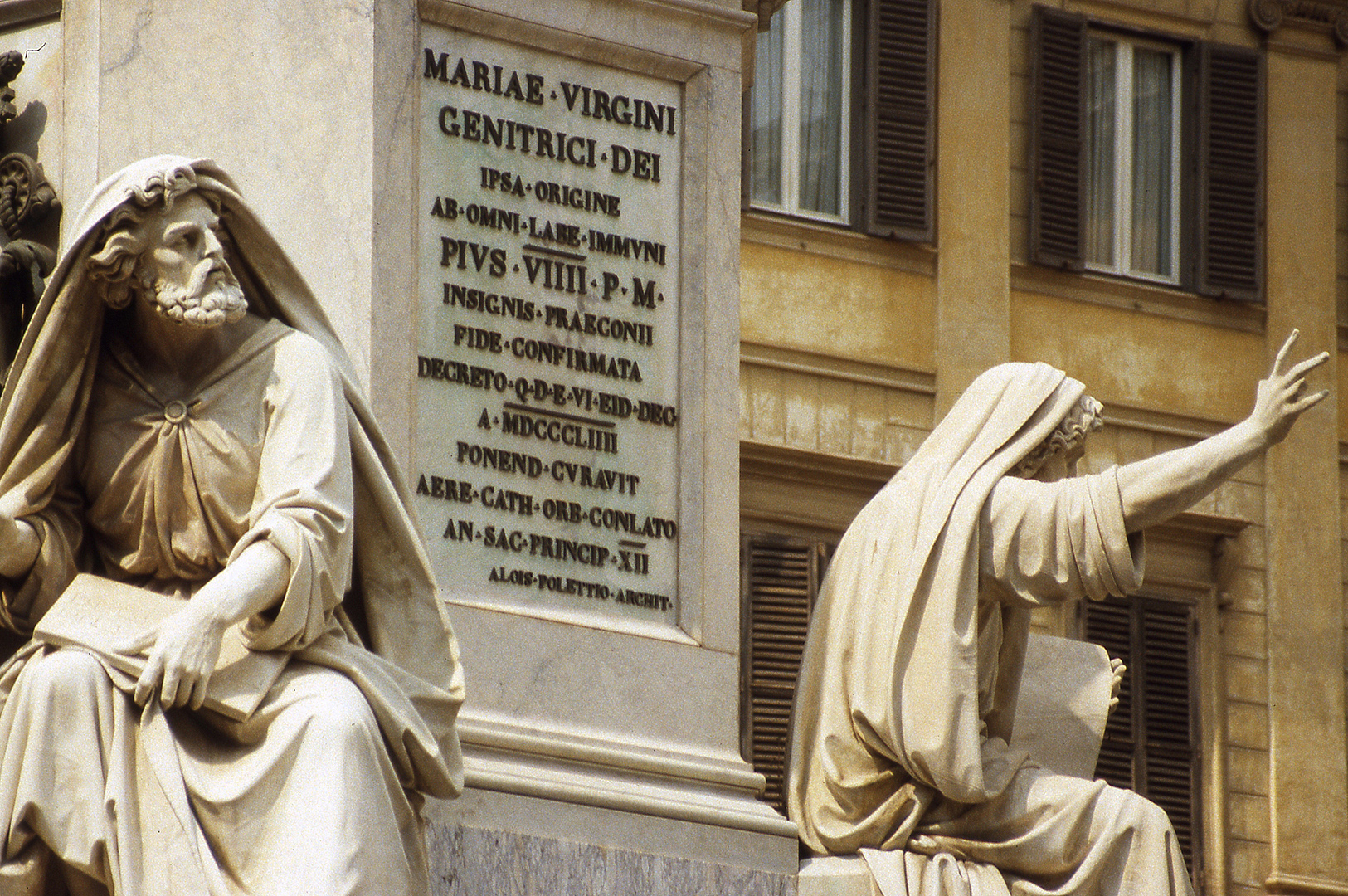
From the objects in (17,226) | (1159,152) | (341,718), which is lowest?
(341,718)

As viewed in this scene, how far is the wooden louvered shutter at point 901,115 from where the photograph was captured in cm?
2380

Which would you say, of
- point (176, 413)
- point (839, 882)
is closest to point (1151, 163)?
point (839, 882)

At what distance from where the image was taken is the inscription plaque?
34.3 ft

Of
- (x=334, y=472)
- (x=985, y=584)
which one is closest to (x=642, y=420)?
(x=985, y=584)

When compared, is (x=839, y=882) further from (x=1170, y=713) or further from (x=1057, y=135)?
(x=1057, y=135)

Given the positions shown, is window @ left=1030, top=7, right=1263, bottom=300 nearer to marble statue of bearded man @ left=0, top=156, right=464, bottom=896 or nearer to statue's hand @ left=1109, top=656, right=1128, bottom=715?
statue's hand @ left=1109, top=656, right=1128, bottom=715

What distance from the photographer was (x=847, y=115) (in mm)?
24125

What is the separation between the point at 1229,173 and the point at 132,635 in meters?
17.5

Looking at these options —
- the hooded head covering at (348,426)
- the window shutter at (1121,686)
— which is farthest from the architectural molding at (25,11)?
the window shutter at (1121,686)

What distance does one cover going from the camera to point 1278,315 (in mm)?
25312

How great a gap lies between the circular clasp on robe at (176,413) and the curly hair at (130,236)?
0.92 ft

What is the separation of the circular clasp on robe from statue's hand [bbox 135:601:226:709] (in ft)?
2.18

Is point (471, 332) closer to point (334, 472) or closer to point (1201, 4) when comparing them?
point (334, 472)

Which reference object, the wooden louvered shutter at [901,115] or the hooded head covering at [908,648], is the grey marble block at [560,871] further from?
the wooden louvered shutter at [901,115]
